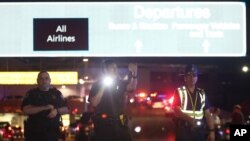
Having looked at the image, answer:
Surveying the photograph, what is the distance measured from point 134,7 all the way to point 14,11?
8.19ft

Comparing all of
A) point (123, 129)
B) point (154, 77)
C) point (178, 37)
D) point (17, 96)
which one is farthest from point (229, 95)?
point (123, 129)

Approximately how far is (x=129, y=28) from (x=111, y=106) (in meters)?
3.53

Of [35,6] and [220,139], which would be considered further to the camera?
[220,139]

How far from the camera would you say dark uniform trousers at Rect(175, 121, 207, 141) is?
9.55 m

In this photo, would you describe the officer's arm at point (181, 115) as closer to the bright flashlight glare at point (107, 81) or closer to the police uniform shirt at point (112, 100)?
the police uniform shirt at point (112, 100)

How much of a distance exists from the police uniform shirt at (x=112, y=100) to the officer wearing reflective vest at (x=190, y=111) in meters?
0.89

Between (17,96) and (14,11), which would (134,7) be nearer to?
(14,11)

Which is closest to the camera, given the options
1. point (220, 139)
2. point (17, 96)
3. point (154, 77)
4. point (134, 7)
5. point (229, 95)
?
point (134, 7)

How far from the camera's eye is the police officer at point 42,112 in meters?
9.42

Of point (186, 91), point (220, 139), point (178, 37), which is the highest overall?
point (178, 37)

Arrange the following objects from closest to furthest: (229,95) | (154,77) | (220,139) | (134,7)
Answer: (134,7) → (220,139) → (229,95) → (154,77)

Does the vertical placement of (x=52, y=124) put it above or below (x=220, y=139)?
above

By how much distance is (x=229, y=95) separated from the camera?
39.2 meters

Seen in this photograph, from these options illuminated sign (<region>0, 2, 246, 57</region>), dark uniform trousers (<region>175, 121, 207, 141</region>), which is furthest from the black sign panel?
dark uniform trousers (<region>175, 121, 207, 141</region>)
